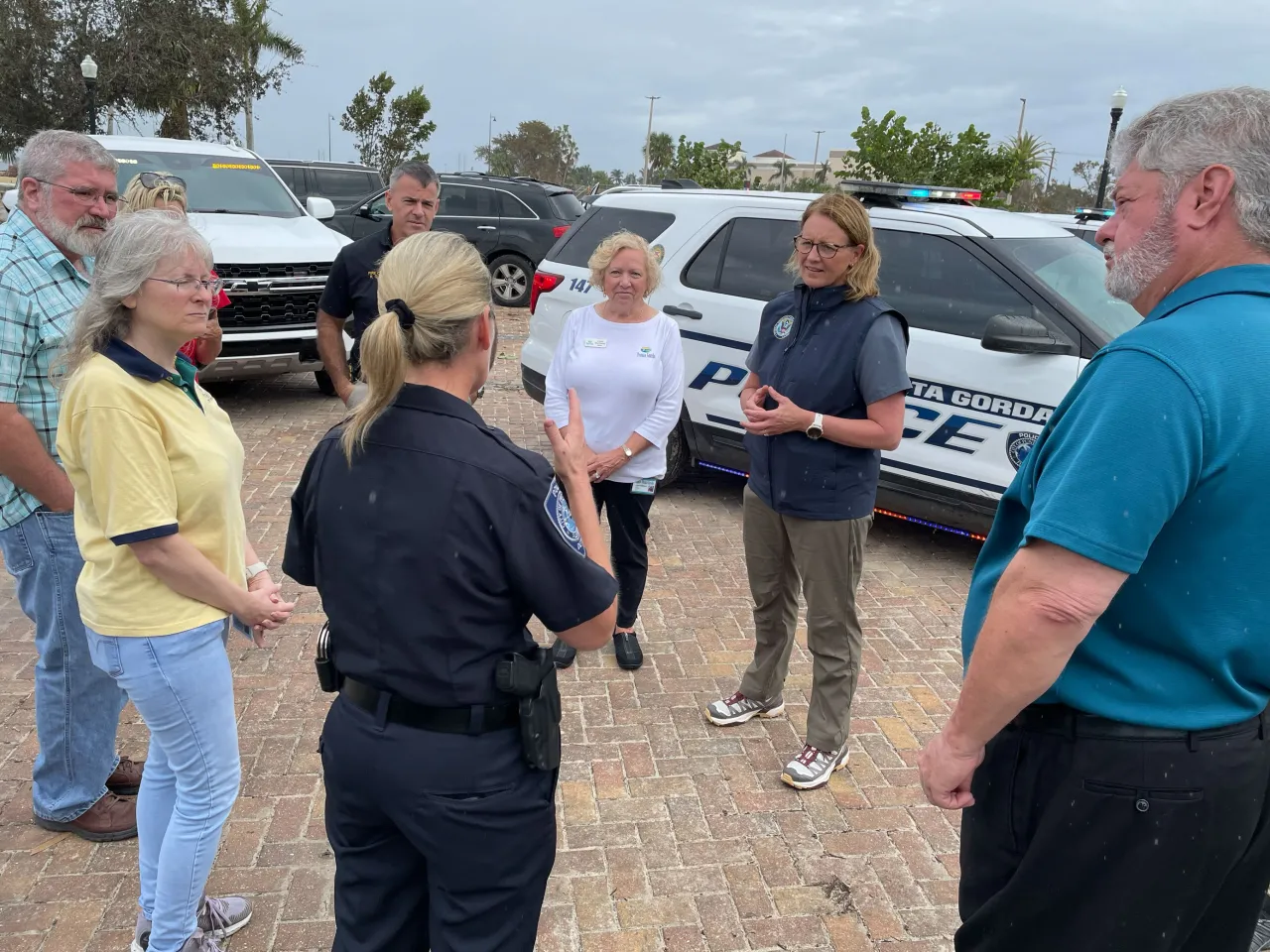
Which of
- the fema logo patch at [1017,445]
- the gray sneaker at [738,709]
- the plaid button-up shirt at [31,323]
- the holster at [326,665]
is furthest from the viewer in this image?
the fema logo patch at [1017,445]

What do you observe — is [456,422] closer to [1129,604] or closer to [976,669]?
[976,669]

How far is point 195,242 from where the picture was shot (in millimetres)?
2105

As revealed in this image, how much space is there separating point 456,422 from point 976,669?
102cm

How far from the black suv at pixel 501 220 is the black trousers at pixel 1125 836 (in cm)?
1244

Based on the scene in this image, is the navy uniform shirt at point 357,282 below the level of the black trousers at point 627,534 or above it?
above

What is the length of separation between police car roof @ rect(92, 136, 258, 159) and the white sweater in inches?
251

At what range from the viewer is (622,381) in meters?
3.80

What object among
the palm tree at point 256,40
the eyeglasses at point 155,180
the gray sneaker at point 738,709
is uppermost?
the palm tree at point 256,40

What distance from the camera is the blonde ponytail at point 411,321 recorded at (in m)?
1.56

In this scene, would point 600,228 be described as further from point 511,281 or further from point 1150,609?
point 511,281

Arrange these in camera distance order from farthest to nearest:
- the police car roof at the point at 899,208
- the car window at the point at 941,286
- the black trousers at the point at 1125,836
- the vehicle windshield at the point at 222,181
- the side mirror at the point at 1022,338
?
the vehicle windshield at the point at 222,181 → the police car roof at the point at 899,208 → the car window at the point at 941,286 → the side mirror at the point at 1022,338 → the black trousers at the point at 1125,836

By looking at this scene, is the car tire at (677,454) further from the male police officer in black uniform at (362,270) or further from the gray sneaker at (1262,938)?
the gray sneaker at (1262,938)

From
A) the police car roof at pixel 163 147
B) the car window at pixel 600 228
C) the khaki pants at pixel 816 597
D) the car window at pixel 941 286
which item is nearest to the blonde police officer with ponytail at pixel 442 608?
the khaki pants at pixel 816 597

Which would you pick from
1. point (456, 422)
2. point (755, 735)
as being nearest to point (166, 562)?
point (456, 422)
